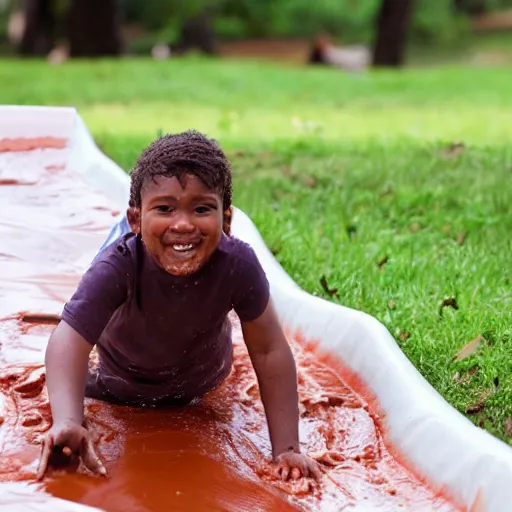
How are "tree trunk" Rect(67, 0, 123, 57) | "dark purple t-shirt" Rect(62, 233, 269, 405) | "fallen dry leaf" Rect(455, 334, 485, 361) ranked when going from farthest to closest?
"tree trunk" Rect(67, 0, 123, 57) < "fallen dry leaf" Rect(455, 334, 485, 361) < "dark purple t-shirt" Rect(62, 233, 269, 405)

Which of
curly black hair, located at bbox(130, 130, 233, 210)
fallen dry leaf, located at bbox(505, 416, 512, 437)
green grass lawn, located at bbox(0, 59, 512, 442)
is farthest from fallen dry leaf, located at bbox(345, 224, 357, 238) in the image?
curly black hair, located at bbox(130, 130, 233, 210)

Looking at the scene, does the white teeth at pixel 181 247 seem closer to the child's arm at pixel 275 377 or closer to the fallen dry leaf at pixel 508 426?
the child's arm at pixel 275 377

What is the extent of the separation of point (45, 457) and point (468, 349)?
1.56m

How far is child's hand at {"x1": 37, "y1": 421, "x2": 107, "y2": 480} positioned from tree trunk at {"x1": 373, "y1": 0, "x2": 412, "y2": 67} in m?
17.2

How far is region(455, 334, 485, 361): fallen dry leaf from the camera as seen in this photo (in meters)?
3.42

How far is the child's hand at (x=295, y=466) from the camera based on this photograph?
2.67 metres

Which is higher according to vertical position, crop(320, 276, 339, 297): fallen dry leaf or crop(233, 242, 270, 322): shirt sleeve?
crop(233, 242, 270, 322): shirt sleeve

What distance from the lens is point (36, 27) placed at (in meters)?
22.1

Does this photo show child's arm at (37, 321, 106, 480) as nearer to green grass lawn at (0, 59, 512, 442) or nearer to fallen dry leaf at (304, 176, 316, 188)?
green grass lawn at (0, 59, 512, 442)

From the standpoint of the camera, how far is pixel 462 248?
494cm

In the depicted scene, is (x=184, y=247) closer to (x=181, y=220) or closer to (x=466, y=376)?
(x=181, y=220)

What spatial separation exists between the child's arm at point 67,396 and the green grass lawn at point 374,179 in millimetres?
1162

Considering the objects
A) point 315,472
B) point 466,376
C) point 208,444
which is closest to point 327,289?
point 466,376

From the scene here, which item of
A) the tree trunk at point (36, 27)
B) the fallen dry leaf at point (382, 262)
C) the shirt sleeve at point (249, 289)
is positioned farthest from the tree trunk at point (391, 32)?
the shirt sleeve at point (249, 289)
